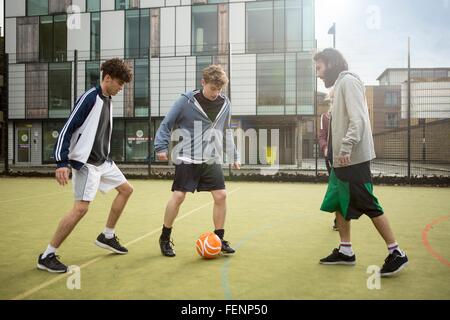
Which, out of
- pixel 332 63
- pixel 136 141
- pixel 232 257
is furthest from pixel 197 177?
pixel 136 141

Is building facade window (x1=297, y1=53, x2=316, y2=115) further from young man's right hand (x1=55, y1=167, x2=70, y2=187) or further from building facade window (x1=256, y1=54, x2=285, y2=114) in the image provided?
young man's right hand (x1=55, y1=167, x2=70, y2=187)

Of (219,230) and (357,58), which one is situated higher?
(357,58)

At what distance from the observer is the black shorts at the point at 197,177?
15.1 ft

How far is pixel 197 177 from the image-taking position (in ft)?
15.3

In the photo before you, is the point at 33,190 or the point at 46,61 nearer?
the point at 33,190

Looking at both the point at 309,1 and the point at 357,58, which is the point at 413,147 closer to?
the point at 309,1

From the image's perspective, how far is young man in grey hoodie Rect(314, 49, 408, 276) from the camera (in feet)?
12.6

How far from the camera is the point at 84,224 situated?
6.33 meters

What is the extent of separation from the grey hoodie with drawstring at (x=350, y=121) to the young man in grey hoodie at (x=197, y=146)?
1234mm

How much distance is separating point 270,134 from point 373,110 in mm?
10340

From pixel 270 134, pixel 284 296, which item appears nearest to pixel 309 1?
pixel 270 134

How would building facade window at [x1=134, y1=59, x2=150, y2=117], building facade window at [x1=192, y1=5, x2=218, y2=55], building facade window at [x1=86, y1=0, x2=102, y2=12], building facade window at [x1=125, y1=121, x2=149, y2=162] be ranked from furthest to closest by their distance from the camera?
building facade window at [x1=86, y1=0, x2=102, y2=12] < building facade window at [x1=192, y1=5, x2=218, y2=55] < building facade window at [x1=125, y1=121, x2=149, y2=162] < building facade window at [x1=134, y1=59, x2=150, y2=117]

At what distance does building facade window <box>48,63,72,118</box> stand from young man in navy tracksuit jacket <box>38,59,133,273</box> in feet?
76.7

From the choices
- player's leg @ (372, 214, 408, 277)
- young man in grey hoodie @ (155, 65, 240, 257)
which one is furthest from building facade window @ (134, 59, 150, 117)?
player's leg @ (372, 214, 408, 277)
